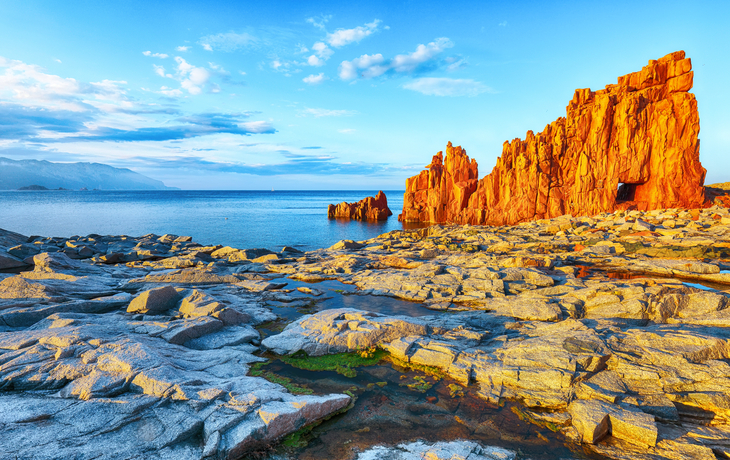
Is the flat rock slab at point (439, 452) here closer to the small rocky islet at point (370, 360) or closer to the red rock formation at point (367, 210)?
Answer: the small rocky islet at point (370, 360)

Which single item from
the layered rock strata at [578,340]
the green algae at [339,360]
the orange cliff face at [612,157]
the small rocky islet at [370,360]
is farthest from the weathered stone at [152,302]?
the orange cliff face at [612,157]

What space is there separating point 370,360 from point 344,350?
1232mm

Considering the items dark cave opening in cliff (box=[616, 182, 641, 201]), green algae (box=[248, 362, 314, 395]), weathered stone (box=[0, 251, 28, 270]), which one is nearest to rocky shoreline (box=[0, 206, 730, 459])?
weathered stone (box=[0, 251, 28, 270])

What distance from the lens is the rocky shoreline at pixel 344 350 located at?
7.64 meters

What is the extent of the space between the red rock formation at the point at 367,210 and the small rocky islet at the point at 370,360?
6566 centimetres

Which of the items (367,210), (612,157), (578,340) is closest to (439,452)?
(578,340)

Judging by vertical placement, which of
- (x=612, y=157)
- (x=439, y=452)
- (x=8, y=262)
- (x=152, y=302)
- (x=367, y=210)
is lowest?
(x=439, y=452)

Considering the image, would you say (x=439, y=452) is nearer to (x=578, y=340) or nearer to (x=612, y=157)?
(x=578, y=340)

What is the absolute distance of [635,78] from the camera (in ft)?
200

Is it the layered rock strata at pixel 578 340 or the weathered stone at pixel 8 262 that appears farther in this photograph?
the weathered stone at pixel 8 262

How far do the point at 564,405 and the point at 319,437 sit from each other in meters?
7.09

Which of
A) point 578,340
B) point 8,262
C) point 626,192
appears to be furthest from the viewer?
point 626,192

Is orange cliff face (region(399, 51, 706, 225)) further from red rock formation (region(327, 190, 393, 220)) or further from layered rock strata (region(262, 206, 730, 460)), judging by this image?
layered rock strata (region(262, 206, 730, 460))

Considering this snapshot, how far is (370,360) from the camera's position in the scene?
41.8 feet
